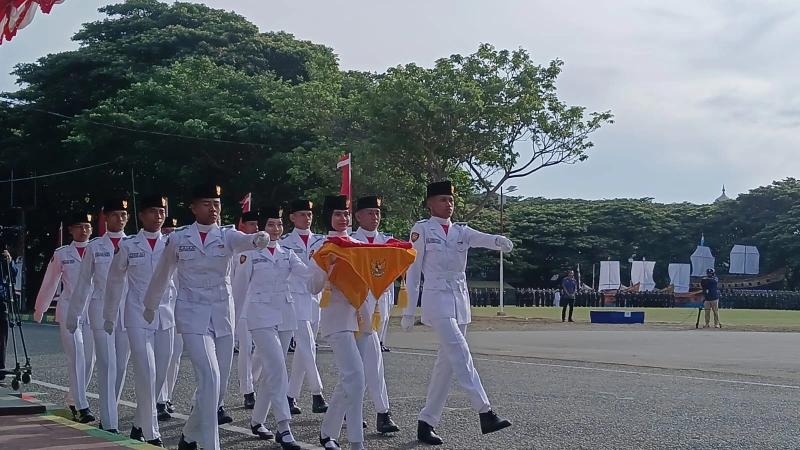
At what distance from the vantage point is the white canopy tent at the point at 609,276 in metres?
63.9

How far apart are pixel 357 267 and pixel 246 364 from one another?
3.64m

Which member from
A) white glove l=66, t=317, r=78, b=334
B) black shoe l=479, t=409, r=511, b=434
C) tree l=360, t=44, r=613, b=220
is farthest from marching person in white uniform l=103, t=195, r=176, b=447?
tree l=360, t=44, r=613, b=220

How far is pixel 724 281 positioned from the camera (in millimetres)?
70562

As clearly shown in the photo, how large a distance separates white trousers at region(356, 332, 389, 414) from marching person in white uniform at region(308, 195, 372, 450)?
0.22m

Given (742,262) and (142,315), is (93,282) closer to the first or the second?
(142,315)

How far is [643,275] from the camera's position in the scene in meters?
63.6

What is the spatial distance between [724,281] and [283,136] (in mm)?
47405

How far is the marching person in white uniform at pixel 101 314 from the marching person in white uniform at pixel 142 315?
462 mm

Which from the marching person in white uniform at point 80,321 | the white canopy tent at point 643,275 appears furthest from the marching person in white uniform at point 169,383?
the white canopy tent at point 643,275

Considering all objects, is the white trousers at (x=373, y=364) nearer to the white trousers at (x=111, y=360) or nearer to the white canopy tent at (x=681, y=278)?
the white trousers at (x=111, y=360)

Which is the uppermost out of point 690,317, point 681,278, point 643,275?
point 643,275

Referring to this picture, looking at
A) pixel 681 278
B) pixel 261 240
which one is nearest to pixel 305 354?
pixel 261 240

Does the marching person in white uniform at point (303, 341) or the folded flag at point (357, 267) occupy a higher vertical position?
the folded flag at point (357, 267)

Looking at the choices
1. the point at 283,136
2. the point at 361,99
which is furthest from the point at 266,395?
the point at 283,136
